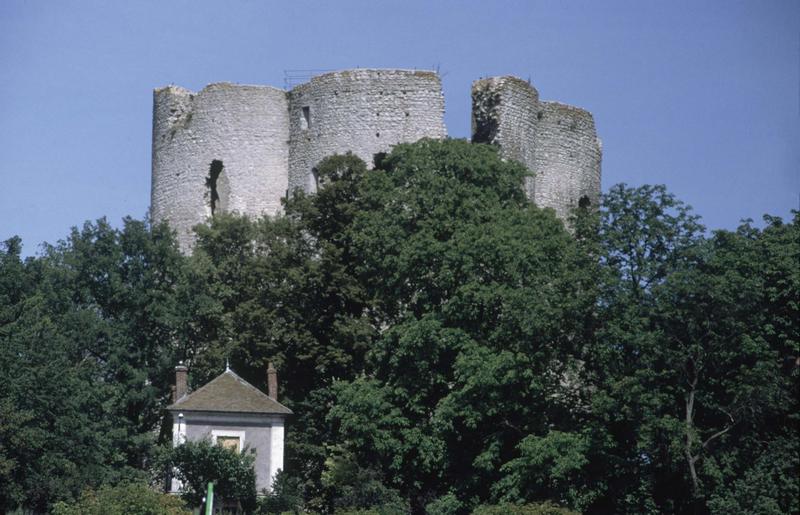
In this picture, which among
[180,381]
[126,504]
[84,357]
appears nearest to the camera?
[126,504]

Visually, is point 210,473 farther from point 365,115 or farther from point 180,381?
point 365,115

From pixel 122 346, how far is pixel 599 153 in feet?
56.9

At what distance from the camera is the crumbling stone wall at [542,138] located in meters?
47.8

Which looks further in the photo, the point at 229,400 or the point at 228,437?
the point at 229,400

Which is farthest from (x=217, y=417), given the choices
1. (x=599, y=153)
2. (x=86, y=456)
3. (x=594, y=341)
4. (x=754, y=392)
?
(x=599, y=153)

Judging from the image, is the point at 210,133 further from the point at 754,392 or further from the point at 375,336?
the point at 754,392

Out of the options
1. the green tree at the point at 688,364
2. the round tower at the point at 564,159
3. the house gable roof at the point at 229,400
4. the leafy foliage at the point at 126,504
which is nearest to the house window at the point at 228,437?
the house gable roof at the point at 229,400

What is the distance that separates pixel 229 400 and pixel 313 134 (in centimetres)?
1239

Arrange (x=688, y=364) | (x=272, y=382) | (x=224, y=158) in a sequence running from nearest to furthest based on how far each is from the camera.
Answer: (x=688, y=364) < (x=272, y=382) < (x=224, y=158)

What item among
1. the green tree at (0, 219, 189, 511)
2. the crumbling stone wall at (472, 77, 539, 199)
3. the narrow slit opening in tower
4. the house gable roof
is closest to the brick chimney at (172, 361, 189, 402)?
the house gable roof

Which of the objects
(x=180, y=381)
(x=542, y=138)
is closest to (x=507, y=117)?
(x=542, y=138)

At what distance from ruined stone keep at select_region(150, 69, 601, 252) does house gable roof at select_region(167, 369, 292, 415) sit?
9.74 meters

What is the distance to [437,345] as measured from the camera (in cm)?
3772

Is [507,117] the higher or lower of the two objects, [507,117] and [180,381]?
the higher
